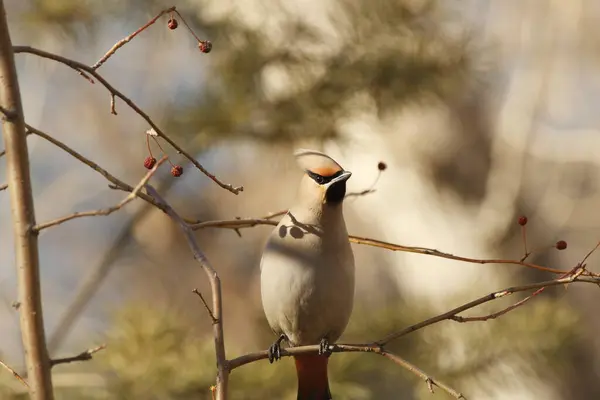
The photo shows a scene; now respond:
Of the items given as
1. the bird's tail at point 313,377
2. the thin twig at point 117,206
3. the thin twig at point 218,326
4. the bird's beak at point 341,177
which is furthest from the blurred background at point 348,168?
the thin twig at point 117,206

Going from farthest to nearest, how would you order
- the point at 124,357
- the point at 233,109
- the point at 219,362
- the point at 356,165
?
the point at 356,165, the point at 233,109, the point at 124,357, the point at 219,362

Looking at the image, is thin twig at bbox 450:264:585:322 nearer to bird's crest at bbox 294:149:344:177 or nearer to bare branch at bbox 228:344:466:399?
bare branch at bbox 228:344:466:399

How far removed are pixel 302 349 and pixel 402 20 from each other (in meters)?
1.88

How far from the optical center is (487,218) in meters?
3.70

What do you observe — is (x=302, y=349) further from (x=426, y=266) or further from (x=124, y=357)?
(x=426, y=266)

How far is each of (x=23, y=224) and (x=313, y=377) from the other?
2.38 feet

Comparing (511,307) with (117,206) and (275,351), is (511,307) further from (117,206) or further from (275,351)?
(117,206)

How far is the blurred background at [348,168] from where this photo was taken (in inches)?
99.4

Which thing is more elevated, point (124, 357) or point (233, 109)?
point (233, 109)

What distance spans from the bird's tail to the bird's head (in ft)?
0.88

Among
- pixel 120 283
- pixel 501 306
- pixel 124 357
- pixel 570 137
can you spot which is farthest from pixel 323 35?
pixel 120 283

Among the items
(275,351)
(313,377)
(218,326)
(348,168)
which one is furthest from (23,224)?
(348,168)

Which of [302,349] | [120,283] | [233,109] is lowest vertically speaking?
[302,349]

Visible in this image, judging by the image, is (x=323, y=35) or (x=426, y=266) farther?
(x=426, y=266)
